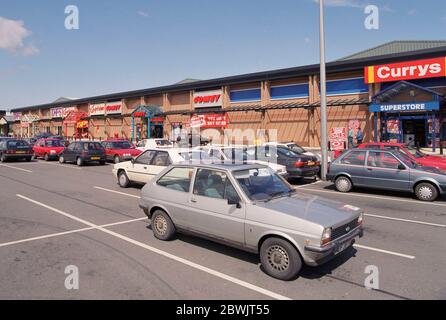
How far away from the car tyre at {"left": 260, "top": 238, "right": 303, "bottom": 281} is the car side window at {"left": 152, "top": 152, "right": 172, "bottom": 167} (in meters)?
6.92

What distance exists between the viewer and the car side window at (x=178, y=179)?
6.26 m

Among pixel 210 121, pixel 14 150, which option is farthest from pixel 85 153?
pixel 210 121

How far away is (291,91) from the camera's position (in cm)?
3125

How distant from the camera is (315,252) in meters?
4.57

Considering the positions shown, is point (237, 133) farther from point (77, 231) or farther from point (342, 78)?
point (77, 231)

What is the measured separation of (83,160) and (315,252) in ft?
60.1

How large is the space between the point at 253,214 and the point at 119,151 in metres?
18.1

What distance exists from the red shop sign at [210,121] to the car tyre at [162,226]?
29211 mm

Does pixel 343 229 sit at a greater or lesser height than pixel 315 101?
lesser

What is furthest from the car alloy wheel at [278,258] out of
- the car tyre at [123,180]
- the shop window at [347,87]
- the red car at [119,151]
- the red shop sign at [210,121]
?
the red shop sign at [210,121]

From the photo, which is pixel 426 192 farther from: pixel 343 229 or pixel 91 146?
pixel 91 146

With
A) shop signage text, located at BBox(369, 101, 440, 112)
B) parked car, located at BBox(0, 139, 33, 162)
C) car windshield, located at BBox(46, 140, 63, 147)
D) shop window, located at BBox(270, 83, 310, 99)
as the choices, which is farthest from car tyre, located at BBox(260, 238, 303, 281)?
shop window, located at BBox(270, 83, 310, 99)

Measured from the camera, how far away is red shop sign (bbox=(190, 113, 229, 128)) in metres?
35.6
